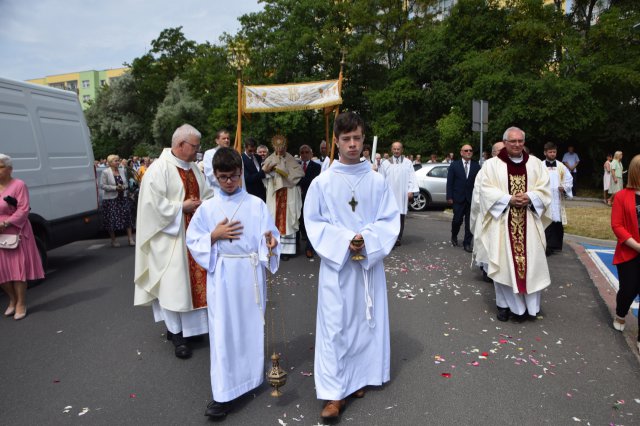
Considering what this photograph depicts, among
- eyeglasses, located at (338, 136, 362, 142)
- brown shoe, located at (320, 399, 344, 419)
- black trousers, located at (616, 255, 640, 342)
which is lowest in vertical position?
brown shoe, located at (320, 399, 344, 419)

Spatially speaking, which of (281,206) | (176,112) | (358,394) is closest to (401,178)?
(281,206)

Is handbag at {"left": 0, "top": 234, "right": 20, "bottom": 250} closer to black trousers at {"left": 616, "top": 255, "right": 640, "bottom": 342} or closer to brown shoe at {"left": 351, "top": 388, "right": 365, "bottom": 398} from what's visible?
brown shoe at {"left": 351, "top": 388, "right": 365, "bottom": 398}

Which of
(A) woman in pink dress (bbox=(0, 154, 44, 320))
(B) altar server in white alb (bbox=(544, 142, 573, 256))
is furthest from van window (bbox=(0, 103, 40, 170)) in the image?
(B) altar server in white alb (bbox=(544, 142, 573, 256))

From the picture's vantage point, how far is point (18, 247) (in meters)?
5.70

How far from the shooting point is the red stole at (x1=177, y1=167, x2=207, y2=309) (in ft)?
15.0

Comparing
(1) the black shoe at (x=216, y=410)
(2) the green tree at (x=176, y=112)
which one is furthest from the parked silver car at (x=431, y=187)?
(2) the green tree at (x=176, y=112)

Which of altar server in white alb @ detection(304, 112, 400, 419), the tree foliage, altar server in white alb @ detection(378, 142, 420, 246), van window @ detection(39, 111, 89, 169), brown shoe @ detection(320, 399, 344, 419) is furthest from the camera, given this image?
the tree foliage

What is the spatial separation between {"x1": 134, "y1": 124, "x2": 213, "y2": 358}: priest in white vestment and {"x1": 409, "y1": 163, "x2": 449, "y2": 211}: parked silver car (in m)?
11.9

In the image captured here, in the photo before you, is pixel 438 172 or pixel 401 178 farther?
pixel 438 172

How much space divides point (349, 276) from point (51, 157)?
20.9 ft

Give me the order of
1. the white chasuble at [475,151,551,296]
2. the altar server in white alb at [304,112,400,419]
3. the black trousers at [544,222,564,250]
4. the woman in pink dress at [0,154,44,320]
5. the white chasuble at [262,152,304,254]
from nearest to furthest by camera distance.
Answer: the altar server in white alb at [304,112,400,419] → the white chasuble at [475,151,551,296] → the woman in pink dress at [0,154,44,320] → the black trousers at [544,222,564,250] → the white chasuble at [262,152,304,254]

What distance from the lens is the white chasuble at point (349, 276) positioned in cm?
341

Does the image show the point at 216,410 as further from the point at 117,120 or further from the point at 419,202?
the point at 117,120

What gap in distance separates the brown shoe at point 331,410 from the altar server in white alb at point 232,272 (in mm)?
578
